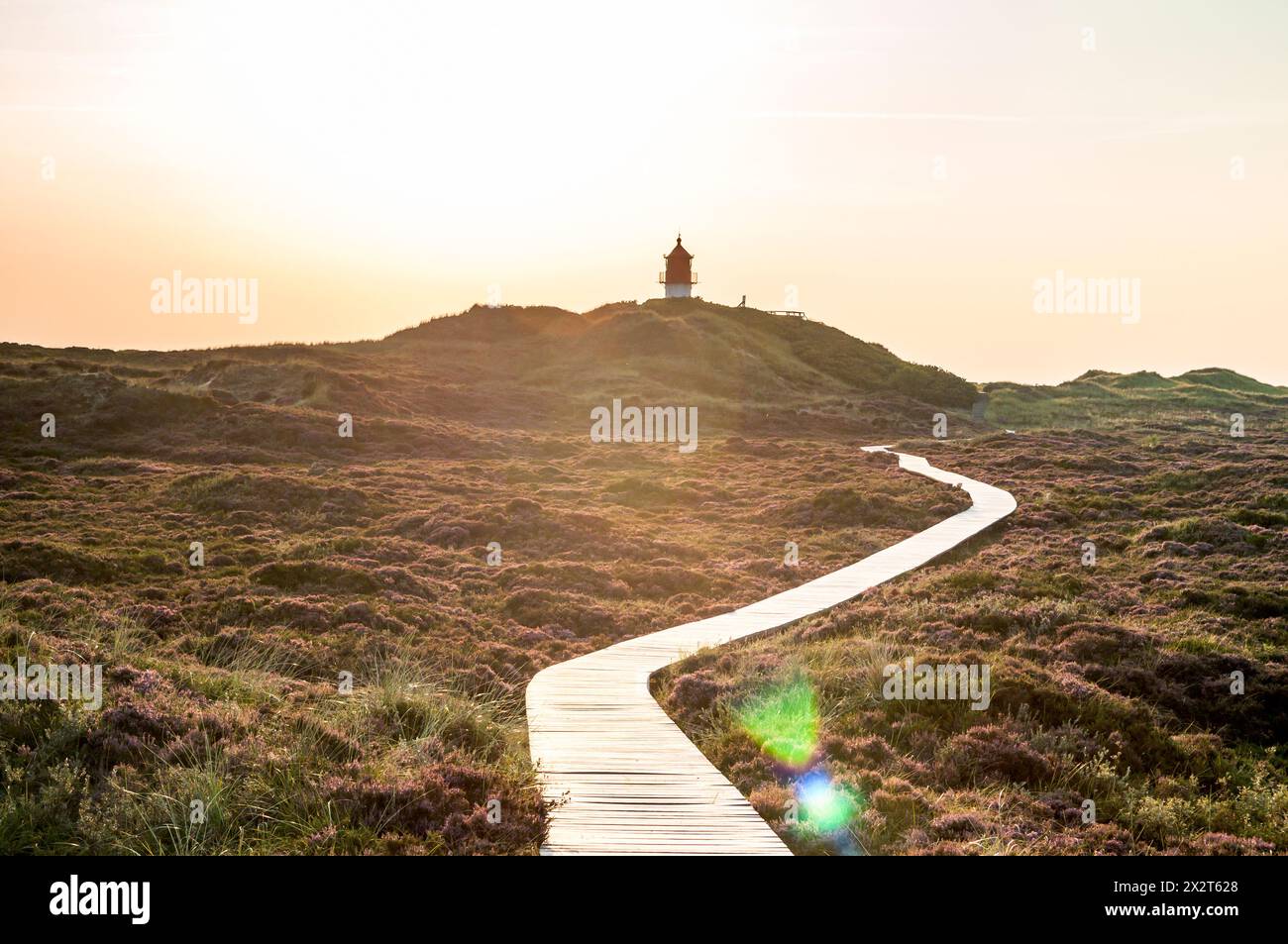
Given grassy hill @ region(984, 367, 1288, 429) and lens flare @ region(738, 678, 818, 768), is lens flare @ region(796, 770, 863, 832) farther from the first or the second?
grassy hill @ region(984, 367, 1288, 429)

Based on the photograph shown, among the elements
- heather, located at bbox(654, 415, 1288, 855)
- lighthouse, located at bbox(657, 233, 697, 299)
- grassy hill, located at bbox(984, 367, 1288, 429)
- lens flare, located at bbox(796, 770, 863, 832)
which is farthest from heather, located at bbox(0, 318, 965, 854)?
lighthouse, located at bbox(657, 233, 697, 299)

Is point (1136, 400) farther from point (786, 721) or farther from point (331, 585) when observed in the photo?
point (786, 721)

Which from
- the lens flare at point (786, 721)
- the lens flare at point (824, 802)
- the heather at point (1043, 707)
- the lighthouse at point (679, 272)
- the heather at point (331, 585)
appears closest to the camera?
the heather at point (331, 585)

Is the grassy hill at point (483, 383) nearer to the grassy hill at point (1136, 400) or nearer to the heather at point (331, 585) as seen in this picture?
the heather at point (331, 585)

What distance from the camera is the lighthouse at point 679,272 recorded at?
114 meters

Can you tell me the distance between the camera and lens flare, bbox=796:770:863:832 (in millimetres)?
9461

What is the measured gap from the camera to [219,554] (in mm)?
24188

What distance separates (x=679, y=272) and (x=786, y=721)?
105 m

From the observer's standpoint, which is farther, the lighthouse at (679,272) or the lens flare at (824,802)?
the lighthouse at (679,272)

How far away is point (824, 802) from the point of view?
10141mm

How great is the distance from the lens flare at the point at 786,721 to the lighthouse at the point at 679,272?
10244 cm

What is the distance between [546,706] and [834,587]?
36.5ft

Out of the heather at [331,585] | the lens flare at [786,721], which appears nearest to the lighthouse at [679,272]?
the heather at [331,585]

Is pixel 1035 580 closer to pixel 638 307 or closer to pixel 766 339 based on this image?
pixel 766 339
